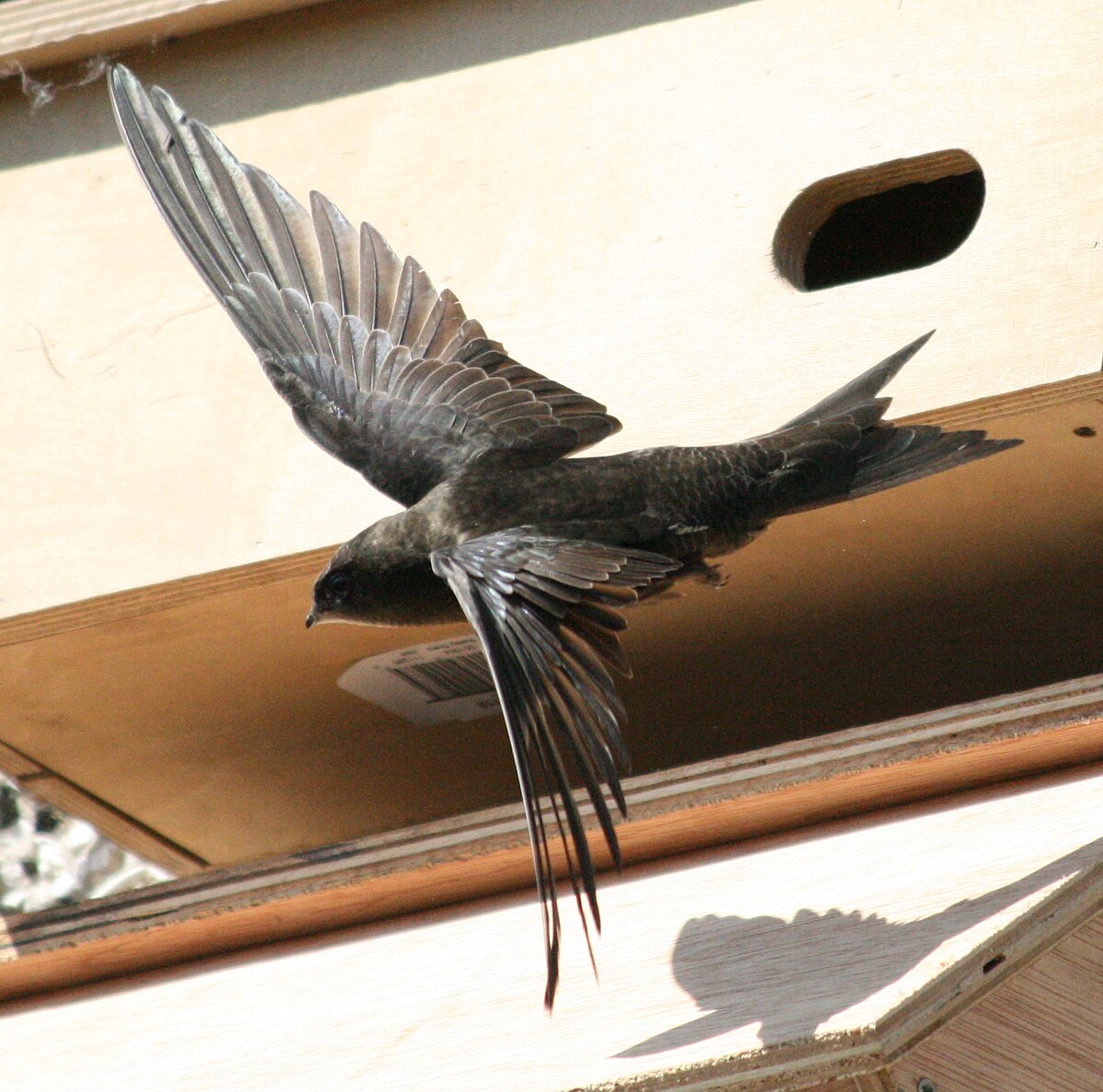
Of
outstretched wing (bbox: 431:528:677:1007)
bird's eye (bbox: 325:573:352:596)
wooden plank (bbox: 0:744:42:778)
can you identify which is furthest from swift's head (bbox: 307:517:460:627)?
wooden plank (bbox: 0:744:42:778)

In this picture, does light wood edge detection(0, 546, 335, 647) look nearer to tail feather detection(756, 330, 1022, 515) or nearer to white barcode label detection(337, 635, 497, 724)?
white barcode label detection(337, 635, 497, 724)

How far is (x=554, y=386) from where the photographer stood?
3.75 ft

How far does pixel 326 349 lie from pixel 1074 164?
0.55 metres

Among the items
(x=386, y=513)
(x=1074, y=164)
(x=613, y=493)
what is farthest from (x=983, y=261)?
(x=386, y=513)

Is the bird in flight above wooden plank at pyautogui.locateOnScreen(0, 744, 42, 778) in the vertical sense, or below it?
above

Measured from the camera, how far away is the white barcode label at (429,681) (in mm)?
1349

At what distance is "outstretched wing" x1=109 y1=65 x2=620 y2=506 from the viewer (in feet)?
3.82

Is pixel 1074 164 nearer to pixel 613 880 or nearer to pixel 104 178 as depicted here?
pixel 613 880

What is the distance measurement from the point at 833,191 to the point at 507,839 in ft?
1.77

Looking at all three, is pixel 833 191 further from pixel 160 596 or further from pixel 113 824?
pixel 113 824

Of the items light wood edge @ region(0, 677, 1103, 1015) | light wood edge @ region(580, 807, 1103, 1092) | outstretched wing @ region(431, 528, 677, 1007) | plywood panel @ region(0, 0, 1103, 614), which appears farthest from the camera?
plywood panel @ region(0, 0, 1103, 614)

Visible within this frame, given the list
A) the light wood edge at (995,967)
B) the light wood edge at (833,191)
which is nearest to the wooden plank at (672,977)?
the light wood edge at (995,967)

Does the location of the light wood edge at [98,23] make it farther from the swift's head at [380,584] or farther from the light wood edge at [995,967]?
the light wood edge at [995,967]

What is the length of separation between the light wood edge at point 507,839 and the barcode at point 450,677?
26 cm
